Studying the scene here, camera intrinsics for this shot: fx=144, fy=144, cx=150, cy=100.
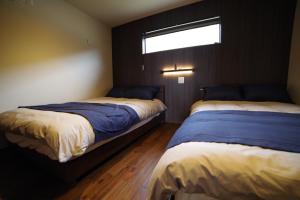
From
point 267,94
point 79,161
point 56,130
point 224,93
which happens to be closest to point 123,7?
point 224,93

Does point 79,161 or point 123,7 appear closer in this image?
point 79,161

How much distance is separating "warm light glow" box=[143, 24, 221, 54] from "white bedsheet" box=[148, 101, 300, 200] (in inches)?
104

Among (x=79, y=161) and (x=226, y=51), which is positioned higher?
(x=226, y=51)

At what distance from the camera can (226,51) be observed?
2738 mm

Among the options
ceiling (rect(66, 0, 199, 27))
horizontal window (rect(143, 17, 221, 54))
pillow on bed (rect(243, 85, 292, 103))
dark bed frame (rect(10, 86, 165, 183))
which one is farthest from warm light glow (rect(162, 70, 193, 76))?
dark bed frame (rect(10, 86, 165, 183))

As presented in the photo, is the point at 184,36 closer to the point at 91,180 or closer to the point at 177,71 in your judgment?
the point at 177,71

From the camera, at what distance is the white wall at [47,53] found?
215cm

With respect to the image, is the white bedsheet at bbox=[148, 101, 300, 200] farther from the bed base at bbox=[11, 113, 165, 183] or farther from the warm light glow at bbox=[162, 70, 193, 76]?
the warm light glow at bbox=[162, 70, 193, 76]

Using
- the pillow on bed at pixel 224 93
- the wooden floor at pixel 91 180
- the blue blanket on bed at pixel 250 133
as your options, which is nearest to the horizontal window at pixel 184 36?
the pillow on bed at pixel 224 93

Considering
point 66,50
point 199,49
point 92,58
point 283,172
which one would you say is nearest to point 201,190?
point 283,172

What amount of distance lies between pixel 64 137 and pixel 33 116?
65 centimetres

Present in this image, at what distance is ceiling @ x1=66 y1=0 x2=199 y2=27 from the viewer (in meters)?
2.84

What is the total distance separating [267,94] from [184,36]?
191 centimetres

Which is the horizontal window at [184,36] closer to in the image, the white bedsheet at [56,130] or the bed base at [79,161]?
the bed base at [79,161]
